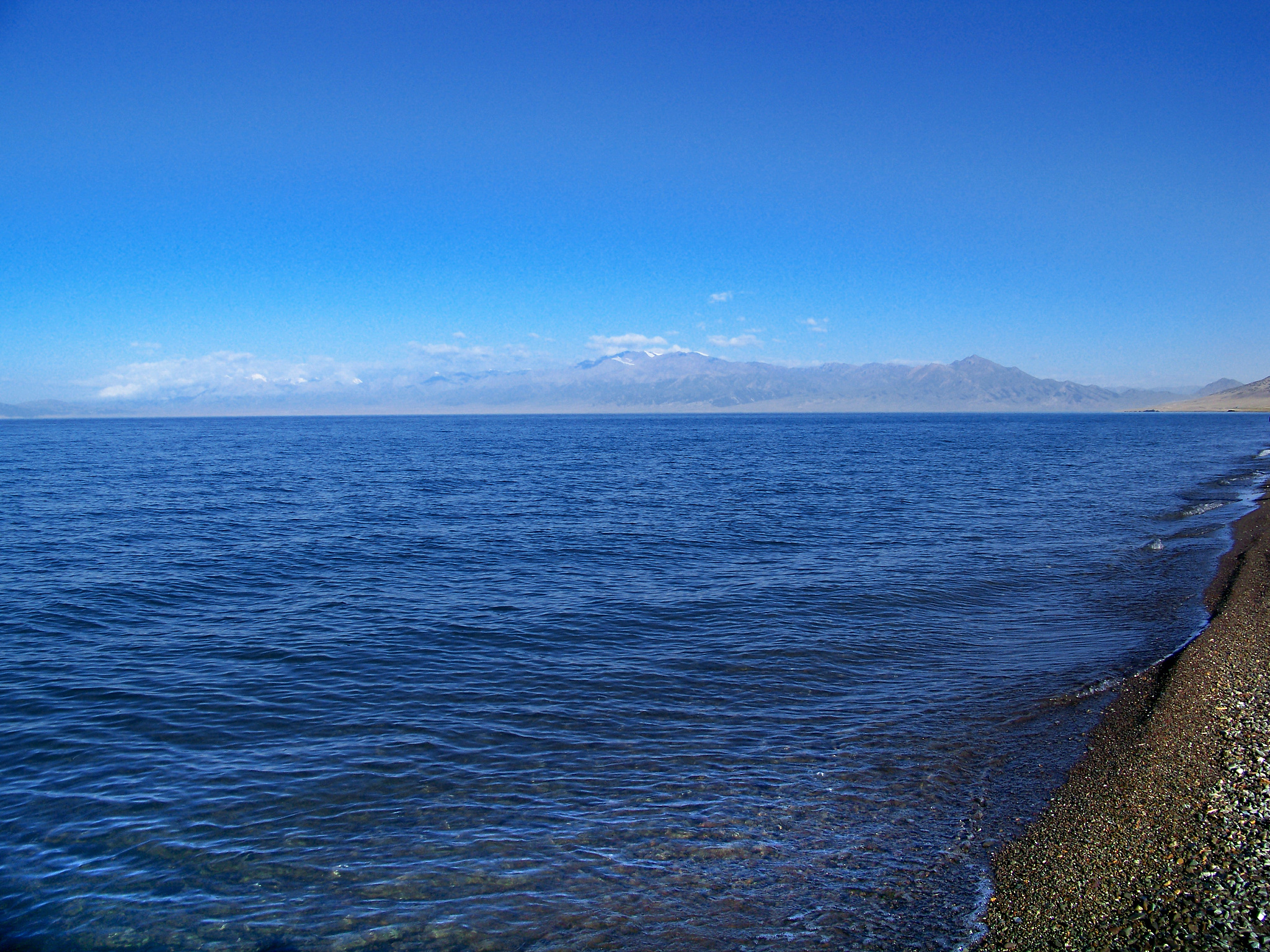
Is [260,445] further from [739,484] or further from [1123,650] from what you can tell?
[1123,650]

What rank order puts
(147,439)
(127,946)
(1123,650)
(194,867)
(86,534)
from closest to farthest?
(127,946) < (194,867) < (1123,650) < (86,534) < (147,439)

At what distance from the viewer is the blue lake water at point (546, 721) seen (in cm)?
877

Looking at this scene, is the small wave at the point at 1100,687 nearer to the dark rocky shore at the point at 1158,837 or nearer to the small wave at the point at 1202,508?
the dark rocky shore at the point at 1158,837

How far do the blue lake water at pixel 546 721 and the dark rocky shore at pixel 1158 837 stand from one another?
23.4 inches

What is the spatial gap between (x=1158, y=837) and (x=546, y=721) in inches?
368

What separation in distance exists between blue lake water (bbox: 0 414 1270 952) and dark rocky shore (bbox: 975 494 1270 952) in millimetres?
594

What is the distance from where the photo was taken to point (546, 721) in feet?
45.3

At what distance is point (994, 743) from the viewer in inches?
498

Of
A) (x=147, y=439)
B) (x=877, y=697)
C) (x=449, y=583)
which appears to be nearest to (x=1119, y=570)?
(x=877, y=697)

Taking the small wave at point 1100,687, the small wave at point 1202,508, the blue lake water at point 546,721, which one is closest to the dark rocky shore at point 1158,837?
the small wave at point 1100,687

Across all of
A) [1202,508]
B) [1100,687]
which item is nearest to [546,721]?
[1100,687]

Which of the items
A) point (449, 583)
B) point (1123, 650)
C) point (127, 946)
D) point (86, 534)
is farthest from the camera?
point (86, 534)

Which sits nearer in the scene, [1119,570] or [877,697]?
[877,697]

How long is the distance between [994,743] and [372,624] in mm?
15197
